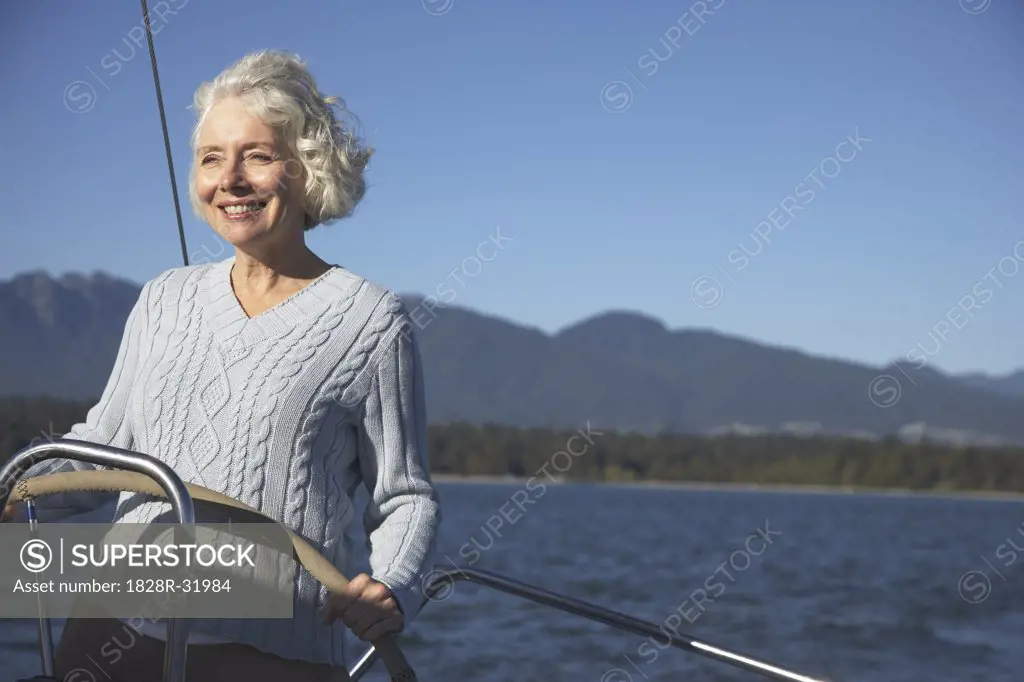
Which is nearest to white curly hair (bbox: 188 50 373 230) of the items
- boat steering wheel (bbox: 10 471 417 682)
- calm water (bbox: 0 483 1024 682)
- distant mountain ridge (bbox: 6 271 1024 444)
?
boat steering wheel (bbox: 10 471 417 682)

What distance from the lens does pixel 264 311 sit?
1771 mm

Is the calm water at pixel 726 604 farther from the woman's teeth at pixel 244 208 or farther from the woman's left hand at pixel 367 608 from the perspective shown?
the woman's teeth at pixel 244 208

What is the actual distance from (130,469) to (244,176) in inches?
18.2

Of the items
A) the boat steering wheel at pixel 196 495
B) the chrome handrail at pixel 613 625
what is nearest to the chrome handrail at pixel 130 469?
the boat steering wheel at pixel 196 495

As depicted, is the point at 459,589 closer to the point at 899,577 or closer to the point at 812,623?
the point at 812,623

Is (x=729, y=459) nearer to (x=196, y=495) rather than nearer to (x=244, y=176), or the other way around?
(x=244, y=176)

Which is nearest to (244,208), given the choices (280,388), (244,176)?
(244,176)

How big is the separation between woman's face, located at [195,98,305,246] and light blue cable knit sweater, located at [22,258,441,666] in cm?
10

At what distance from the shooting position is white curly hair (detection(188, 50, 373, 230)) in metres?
1.74

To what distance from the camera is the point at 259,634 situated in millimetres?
1626

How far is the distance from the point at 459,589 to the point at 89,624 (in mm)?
18727

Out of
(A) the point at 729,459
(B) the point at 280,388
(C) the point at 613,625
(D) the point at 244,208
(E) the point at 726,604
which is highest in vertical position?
(D) the point at 244,208

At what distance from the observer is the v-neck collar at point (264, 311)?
1747 millimetres

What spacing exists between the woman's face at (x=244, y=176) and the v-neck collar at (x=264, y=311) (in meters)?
0.08
